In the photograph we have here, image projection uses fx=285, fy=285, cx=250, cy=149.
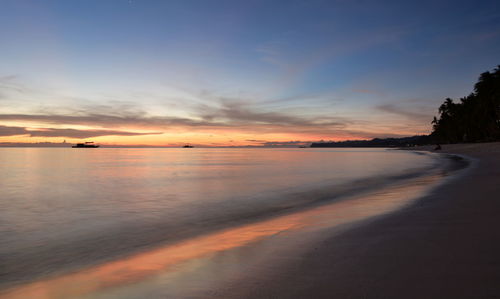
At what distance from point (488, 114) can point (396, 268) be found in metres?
94.0

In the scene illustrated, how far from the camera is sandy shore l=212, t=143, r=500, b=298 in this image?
3236mm

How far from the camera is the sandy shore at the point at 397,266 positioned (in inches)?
127

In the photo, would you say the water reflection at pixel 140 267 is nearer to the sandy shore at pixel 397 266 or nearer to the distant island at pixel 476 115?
the sandy shore at pixel 397 266

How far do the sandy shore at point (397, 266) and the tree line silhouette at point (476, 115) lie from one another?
258 ft

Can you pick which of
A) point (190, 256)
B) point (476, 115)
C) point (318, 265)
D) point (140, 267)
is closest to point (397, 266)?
point (318, 265)

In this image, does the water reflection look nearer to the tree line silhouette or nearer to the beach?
the beach

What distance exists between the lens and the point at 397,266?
12.7 feet

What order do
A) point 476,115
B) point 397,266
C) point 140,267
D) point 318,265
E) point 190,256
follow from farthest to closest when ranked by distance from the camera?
A: point 476,115, point 190,256, point 140,267, point 318,265, point 397,266

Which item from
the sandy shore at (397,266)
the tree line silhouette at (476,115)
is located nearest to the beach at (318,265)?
the sandy shore at (397,266)

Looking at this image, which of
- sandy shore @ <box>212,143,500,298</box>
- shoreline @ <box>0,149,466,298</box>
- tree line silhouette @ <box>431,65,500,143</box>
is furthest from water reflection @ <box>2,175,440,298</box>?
tree line silhouette @ <box>431,65,500,143</box>

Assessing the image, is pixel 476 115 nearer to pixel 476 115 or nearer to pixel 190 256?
pixel 476 115

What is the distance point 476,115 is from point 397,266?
10148cm

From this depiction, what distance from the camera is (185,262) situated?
5.21m

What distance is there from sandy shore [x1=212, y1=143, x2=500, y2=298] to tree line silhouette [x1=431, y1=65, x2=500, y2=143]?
7851 cm
